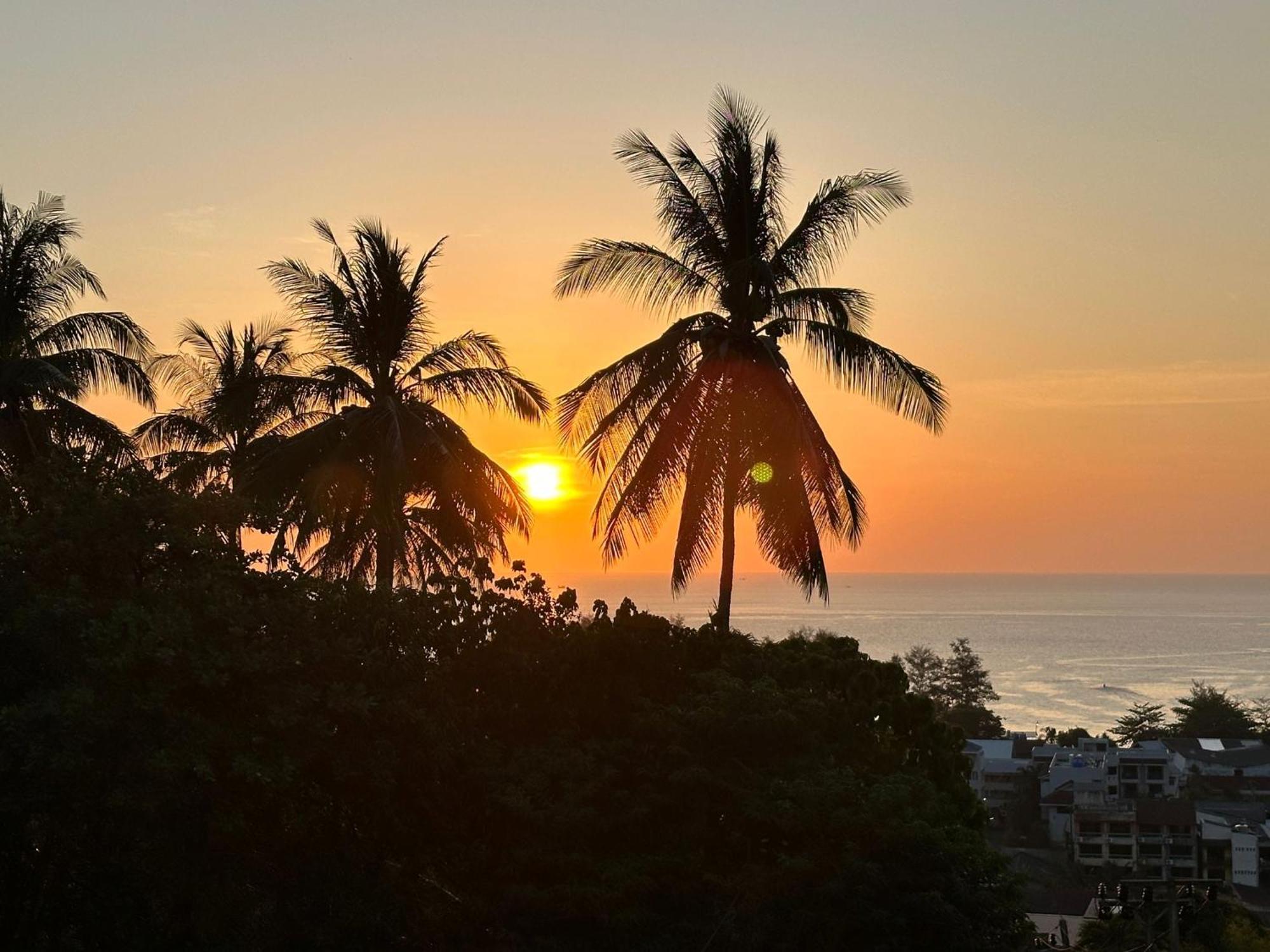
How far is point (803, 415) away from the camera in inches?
746

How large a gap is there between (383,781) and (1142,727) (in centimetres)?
8176

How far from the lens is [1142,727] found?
85.6 metres

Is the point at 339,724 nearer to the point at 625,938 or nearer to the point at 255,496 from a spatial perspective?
the point at 625,938

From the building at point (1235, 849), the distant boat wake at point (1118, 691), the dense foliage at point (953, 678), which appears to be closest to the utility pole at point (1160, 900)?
the building at point (1235, 849)

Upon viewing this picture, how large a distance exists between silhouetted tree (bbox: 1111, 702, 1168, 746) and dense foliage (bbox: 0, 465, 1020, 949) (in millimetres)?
74035

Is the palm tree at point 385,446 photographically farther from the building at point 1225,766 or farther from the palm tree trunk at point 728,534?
the building at point 1225,766

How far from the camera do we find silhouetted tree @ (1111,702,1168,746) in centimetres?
8344

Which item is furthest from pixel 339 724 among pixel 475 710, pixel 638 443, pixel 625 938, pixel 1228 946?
pixel 1228 946

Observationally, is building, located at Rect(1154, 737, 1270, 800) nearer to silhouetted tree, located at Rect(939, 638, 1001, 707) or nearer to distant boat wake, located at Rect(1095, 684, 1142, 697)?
silhouetted tree, located at Rect(939, 638, 1001, 707)

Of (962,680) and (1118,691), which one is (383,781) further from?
(1118,691)

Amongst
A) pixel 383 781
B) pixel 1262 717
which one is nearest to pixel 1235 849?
pixel 383 781

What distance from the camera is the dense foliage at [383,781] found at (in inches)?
479

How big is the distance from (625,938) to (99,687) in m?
5.69

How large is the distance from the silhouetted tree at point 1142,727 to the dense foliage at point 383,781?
74.0m
